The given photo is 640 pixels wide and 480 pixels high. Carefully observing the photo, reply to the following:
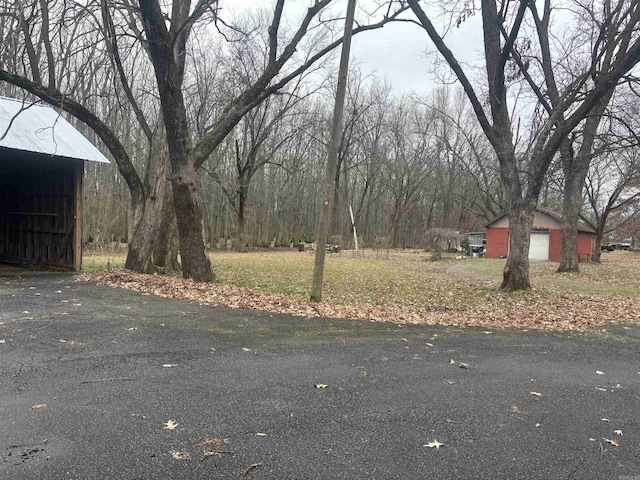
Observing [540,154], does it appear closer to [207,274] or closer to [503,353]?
[503,353]

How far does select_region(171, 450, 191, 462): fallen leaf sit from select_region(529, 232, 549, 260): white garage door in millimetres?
35233

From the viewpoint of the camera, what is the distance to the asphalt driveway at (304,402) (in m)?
2.85

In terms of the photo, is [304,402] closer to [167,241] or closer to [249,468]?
[249,468]

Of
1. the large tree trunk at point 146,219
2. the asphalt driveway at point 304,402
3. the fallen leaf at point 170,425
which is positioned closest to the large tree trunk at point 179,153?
→ the large tree trunk at point 146,219

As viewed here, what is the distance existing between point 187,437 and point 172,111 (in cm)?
865

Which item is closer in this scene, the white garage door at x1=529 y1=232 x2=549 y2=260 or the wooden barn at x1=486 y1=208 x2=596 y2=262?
the wooden barn at x1=486 y1=208 x2=596 y2=262

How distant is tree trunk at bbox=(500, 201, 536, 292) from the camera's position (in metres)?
11.7

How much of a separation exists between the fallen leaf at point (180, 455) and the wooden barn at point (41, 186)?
1018 centimetres

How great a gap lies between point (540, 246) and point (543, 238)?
2.09 ft

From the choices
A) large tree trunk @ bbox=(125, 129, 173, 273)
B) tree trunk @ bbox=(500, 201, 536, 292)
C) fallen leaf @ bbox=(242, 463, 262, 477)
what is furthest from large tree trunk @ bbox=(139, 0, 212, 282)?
fallen leaf @ bbox=(242, 463, 262, 477)

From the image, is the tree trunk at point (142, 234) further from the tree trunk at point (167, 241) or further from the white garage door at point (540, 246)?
the white garage door at point (540, 246)

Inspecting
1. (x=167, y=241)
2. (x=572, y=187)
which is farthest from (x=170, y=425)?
(x=572, y=187)

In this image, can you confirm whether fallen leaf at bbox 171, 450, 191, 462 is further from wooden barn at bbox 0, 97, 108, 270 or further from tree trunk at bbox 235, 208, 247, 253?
tree trunk at bbox 235, 208, 247, 253

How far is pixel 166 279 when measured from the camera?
35.1 feet
